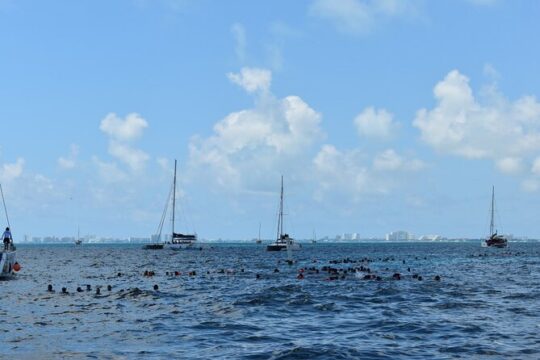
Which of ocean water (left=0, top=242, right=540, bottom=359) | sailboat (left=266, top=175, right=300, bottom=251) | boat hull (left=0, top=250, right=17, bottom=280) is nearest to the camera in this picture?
ocean water (left=0, top=242, right=540, bottom=359)

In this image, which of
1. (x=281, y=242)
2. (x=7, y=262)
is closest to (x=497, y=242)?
(x=281, y=242)

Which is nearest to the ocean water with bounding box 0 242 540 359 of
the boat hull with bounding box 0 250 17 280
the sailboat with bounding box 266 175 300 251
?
the boat hull with bounding box 0 250 17 280

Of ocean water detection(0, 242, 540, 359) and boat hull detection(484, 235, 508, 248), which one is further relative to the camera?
boat hull detection(484, 235, 508, 248)

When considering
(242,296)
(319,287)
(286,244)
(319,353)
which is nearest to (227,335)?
(319,353)

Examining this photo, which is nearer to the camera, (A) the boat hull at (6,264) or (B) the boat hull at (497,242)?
(A) the boat hull at (6,264)

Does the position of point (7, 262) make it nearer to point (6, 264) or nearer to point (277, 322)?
point (6, 264)

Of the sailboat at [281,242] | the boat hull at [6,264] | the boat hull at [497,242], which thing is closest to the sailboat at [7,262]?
the boat hull at [6,264]

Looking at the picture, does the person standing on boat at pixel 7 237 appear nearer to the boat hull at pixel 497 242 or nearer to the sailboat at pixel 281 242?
the sailboat at pixel 281 242

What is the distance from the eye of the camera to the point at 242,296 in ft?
139

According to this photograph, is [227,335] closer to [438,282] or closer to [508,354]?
[508,354]

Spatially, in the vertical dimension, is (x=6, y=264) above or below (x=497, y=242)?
below

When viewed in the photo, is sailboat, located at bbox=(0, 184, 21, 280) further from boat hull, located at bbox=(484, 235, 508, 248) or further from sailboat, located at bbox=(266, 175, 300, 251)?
boat hull, located at bbox=(484, 235, 508, 248)

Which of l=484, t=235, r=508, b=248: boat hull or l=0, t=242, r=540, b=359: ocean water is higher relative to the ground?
l=484, t=235, r=508, b=248: boat hull

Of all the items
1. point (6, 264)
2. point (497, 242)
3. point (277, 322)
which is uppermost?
point (497, 242)
